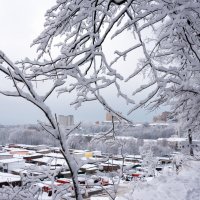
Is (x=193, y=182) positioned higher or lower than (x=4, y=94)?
lower

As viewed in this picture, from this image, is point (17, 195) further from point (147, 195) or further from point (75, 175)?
point (147, 195)

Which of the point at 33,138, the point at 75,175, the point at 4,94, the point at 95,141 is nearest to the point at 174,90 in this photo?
the point at 95,141

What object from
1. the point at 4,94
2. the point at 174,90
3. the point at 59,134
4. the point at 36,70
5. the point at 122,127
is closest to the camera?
the point at 4,94

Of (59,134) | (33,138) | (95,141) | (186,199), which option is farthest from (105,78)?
(33,138)

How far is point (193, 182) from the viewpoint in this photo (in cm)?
671

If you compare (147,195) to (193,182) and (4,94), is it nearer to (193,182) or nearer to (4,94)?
(193,182)

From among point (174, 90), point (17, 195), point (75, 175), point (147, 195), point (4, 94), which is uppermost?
point (174, 90)

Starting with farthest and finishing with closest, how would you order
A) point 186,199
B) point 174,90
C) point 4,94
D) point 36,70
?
point 186,199 → point 174,90 → point 36,70 → point 4,94

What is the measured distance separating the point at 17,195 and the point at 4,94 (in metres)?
1.65

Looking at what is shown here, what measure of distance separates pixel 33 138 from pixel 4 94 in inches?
3730

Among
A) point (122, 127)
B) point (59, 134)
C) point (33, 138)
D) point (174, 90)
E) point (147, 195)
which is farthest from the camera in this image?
point (33, 138)

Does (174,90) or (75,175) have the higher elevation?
(174,90)

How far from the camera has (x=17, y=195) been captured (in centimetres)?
284

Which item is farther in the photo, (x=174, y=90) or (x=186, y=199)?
(x=186, y=199)
